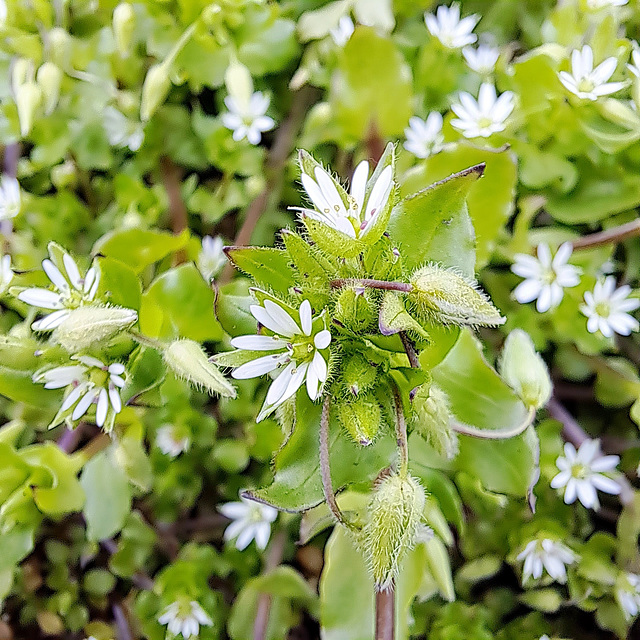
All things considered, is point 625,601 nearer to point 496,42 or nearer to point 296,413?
point 296,413

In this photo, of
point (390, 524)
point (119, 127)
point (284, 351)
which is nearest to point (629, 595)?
point (390, 524)

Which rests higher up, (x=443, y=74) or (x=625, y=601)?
(x=443, y=74)

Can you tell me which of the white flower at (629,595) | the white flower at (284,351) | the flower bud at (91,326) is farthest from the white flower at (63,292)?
the white flower at (629,595)

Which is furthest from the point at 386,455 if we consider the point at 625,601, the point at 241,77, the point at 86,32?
the point at 86,32

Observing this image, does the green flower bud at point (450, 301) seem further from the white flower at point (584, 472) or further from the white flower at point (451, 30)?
the white flower at point (451, 30)

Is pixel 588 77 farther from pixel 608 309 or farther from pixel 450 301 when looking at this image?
pixel 450 301
